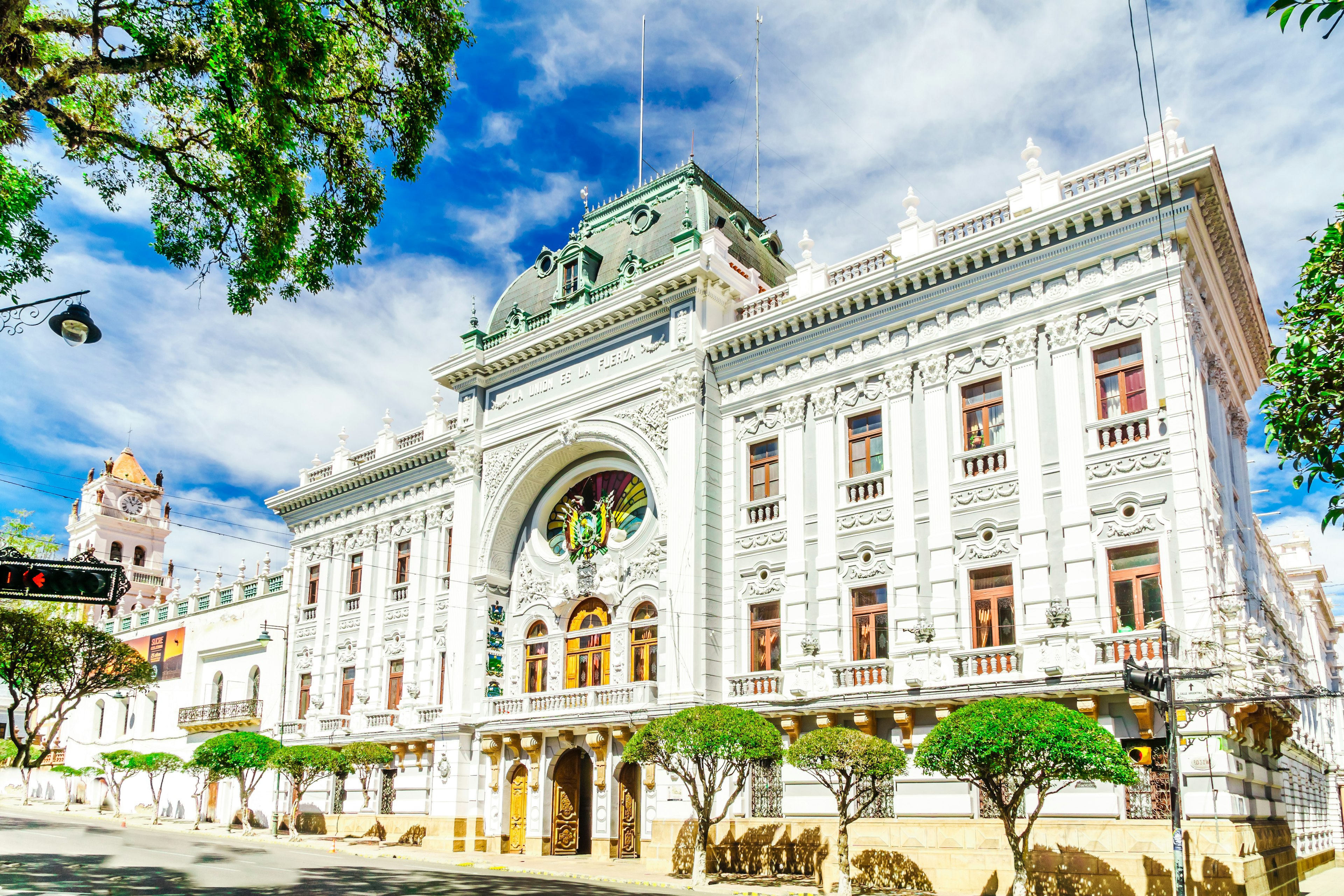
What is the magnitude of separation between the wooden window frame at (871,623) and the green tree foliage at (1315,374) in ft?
39.1

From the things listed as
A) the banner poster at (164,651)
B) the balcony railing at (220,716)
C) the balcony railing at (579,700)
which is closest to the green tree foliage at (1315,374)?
the balcony railing at (579,700)

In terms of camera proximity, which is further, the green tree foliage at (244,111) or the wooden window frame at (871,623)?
the wooden window frame at (871,623)

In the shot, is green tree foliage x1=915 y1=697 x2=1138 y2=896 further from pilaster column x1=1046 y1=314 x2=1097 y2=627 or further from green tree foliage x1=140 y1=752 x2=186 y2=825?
green tree foliage x1=140 y1=752 x2=186 y2=825

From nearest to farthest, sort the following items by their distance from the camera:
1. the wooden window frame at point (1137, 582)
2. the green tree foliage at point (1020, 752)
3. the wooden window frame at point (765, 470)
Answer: the green tree foliage at point (1020, 752)
the wooden window frame at point (1137, 582)
the wooden window frame at point (765, 470)

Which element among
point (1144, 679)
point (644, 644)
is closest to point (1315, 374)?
point (1144, 679)

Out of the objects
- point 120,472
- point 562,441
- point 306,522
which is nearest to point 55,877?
point 562,441

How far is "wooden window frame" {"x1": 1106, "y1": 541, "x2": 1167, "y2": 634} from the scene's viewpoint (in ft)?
66.2

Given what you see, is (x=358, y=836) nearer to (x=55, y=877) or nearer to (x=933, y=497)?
(x=55, y=877)

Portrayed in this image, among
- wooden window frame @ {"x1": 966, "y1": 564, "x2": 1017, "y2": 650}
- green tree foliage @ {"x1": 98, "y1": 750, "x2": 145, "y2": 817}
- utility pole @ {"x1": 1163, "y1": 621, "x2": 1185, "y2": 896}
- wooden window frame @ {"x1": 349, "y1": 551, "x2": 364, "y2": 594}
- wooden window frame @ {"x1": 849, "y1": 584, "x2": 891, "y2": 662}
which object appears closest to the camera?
utility pole @ {"x1": 1163, "y1": 621, "x2": 1185, "y2": 896}

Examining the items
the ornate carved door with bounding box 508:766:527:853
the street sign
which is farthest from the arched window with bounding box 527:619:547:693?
the street sign

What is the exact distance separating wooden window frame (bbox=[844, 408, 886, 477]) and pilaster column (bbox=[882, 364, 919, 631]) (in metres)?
0.44

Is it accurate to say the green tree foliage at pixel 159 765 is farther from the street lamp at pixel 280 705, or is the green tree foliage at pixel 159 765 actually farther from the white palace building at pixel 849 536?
the white palace building at pixel 849 536

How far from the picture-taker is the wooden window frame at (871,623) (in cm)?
2392

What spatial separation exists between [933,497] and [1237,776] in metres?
7.97
